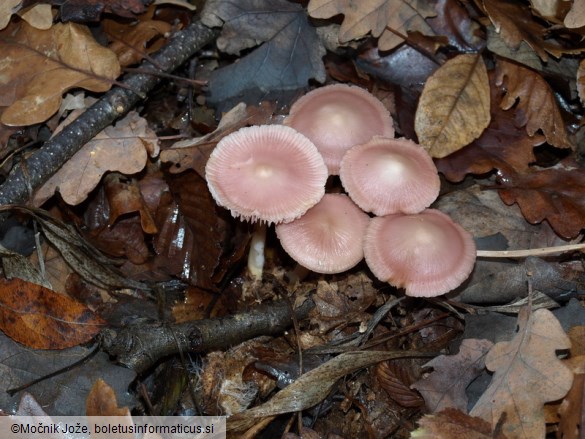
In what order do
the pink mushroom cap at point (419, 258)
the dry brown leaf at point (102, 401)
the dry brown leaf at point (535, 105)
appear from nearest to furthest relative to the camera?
the dry brown leaf at point (102, 401) < the pink mushroom cap at point (419, 258) < the dry brown leaf at point (535, 105)

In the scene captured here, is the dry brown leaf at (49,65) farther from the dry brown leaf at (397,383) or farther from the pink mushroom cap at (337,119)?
the dry brown leaf at (397,383)

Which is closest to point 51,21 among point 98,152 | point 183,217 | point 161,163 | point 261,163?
point 98,152

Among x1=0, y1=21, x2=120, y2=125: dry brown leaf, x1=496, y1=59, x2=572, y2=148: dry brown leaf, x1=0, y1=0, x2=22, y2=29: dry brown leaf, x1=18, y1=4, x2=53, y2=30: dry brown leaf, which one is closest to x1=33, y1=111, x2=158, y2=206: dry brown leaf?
x1=0, y1=21, x2=120, y2=125: dry brown leaf

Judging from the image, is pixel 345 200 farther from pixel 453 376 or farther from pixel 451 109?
pixel 453 376

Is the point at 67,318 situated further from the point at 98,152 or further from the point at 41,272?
the point at 98,152

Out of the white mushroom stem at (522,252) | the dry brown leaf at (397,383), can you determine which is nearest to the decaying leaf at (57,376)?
the dry brown leaf at (397,383)
